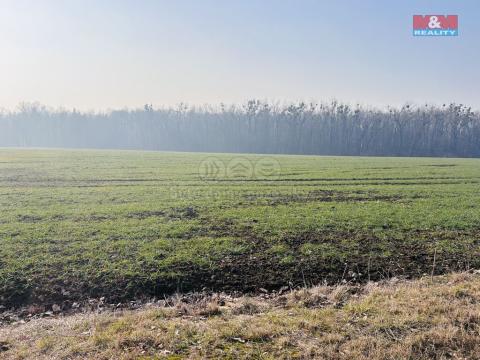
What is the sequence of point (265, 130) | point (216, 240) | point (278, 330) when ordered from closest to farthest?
point (278, 330)
point (216, 240)
point (265, 130)

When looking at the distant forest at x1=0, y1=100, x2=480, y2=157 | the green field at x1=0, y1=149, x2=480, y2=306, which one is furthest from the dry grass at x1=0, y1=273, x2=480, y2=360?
the distant forest at x1=0, y1=100, x2=480, y2=157

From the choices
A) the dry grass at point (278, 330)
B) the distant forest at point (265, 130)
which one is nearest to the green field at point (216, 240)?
the dry grass at point (278, 330)

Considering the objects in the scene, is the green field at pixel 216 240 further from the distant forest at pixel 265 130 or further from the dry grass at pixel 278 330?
the distant forest at pixel 265 130

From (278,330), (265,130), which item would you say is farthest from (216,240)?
(265,130)

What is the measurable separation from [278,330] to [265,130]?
137274 mm

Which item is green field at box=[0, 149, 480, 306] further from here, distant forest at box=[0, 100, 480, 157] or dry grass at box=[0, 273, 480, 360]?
distant forest at box=[0, 100, 480, 157]

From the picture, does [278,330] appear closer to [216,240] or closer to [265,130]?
[216,240]

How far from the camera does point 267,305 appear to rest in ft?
28.7

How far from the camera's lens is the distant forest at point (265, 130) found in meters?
131

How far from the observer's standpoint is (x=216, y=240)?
45.9ft

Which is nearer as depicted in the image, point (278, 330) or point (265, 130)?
point (278, 330)

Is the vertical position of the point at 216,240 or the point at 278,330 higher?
the point at 216,240

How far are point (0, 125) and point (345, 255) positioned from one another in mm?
194298

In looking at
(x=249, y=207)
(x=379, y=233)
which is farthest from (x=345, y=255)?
(x=249, y=207)
